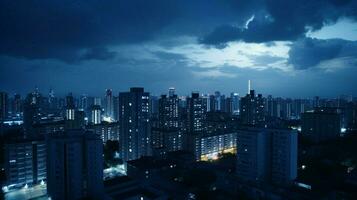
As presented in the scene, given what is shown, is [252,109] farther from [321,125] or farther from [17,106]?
[17,106]

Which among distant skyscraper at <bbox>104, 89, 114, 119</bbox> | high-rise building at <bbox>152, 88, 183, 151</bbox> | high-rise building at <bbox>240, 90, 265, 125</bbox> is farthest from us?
distant skyscraper at <bbox>104, 89, 114, 119</bbox>

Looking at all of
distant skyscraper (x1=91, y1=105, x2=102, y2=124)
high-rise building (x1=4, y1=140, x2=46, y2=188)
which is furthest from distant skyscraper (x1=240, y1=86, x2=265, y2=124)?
high-rise building (x1=4, y1=140, x2=46, y2=188)

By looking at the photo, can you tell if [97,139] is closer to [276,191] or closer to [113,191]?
[113,191]

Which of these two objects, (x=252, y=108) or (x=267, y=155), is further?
(x=252, y=108)

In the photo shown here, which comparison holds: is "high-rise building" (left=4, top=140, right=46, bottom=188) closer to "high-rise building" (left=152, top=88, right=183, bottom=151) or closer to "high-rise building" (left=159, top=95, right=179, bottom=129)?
"high-rise building" (left=152, top=88, right=183, bottom=151)

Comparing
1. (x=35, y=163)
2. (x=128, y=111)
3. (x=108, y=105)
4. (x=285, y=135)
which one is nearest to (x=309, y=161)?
(x=285, y=135)

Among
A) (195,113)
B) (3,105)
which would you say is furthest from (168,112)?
(3,105)

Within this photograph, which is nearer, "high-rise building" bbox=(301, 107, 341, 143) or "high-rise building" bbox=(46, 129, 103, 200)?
"high-rise building" bbox=(46, 129, 103, 200)

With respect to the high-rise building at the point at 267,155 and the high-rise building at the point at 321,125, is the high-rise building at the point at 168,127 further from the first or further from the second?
the high-rise building at the point at 321,125
